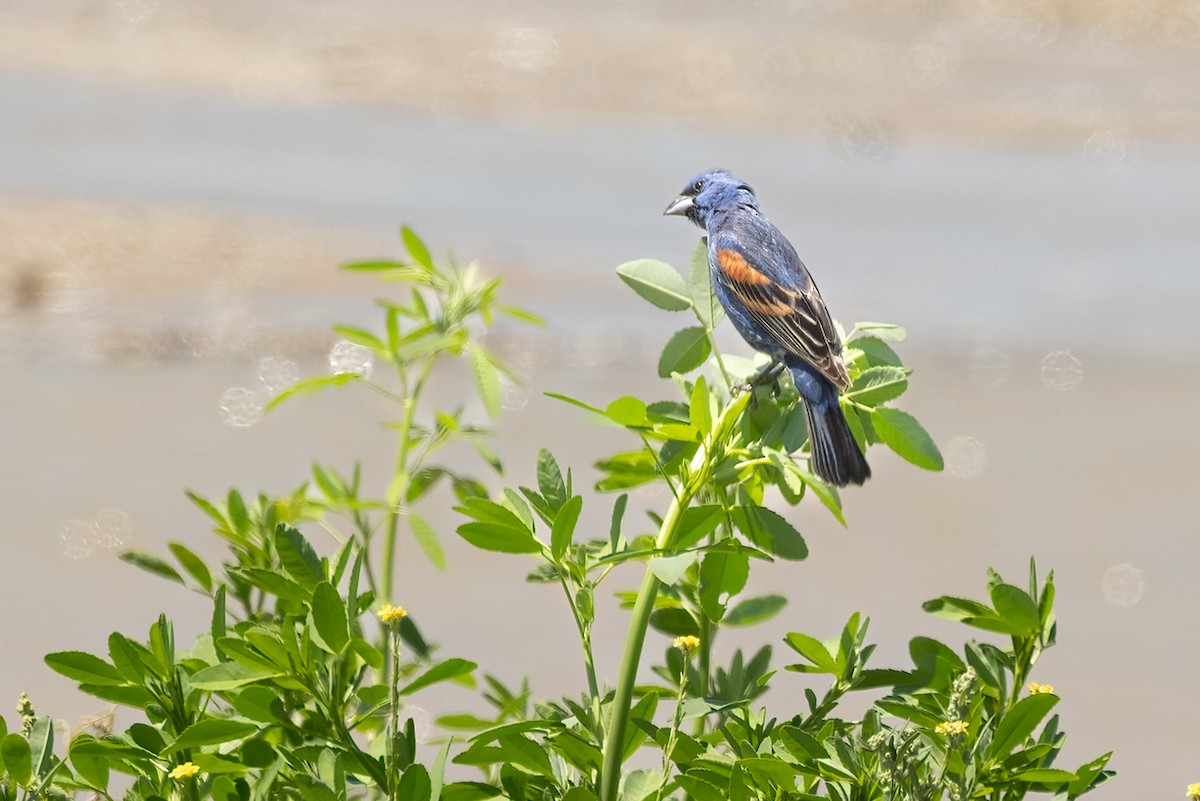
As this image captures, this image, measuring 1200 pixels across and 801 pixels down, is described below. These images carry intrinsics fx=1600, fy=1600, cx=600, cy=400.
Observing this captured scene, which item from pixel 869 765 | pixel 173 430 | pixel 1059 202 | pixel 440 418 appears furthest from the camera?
pixel 1059 202

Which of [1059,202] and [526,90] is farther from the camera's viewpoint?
[526,90]

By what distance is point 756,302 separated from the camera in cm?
320

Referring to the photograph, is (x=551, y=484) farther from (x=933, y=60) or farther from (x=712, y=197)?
(x=933, y=60)

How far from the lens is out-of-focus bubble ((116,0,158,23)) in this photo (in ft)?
48.7

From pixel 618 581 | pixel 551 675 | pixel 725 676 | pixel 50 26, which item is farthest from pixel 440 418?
pixel 50 26

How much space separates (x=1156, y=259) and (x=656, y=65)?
5815mm

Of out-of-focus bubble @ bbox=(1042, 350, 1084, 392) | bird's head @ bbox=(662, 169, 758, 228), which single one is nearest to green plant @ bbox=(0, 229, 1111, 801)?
bird's head @ bbox=(662, 169, 758, 228)

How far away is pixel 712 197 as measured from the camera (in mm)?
3596

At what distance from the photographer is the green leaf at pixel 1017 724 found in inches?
66.7

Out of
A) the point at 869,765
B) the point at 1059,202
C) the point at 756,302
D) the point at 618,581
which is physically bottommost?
the point at 869,765

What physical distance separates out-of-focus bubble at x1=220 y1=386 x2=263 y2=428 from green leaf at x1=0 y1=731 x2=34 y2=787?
191 inches

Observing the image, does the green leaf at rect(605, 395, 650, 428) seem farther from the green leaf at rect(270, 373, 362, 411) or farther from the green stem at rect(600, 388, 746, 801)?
the green leaf at rect(270, 373, 362, 411)

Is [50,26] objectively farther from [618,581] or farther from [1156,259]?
[618,581]

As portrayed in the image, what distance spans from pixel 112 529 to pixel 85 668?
3986 millimetres
